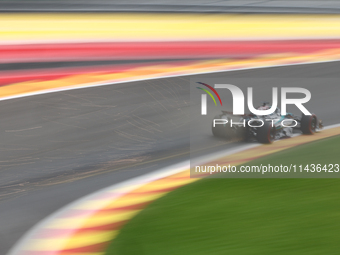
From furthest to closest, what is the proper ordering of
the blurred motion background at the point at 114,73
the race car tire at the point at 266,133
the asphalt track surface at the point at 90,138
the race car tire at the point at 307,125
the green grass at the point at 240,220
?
the race car tire at the point at 307,125, the race car tire at the point at 266,133, the blurred motion background at the point at 114,73, the asphalt track surface at the point at 90,138, the green grass at the point at 240,220

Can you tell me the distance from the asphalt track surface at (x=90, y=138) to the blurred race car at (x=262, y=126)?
183 millimetres

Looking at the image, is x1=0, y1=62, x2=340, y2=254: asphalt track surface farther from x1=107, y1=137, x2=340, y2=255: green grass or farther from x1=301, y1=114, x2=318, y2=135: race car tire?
x1=107, y1=137, x2=340, y2=255: green grass

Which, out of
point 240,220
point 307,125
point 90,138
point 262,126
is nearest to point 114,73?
point 90,138

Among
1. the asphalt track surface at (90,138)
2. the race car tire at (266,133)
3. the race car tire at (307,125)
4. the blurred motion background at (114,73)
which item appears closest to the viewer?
the asphalt track surface at (90,138)

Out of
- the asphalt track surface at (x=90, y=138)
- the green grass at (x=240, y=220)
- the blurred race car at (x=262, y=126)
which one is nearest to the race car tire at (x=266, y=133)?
the blurred race car at (x=262, y=126)

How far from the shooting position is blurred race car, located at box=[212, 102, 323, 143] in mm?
5633

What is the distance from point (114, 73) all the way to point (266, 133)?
406 cm

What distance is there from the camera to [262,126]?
223 inches

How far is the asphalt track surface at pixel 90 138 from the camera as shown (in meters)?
4.75

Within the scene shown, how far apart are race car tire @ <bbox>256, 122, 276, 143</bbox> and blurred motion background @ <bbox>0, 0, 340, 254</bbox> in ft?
1.82

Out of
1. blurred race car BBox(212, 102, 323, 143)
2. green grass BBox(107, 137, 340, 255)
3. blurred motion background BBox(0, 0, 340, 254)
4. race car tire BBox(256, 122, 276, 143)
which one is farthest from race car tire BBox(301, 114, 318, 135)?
green grass BBox(107, 137, 340, 255)

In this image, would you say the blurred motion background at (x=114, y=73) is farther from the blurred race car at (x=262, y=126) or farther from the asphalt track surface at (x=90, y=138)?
the blurred race car at (x=262, y=126)

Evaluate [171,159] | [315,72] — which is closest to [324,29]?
[315,72]

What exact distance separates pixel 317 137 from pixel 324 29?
730 cm
